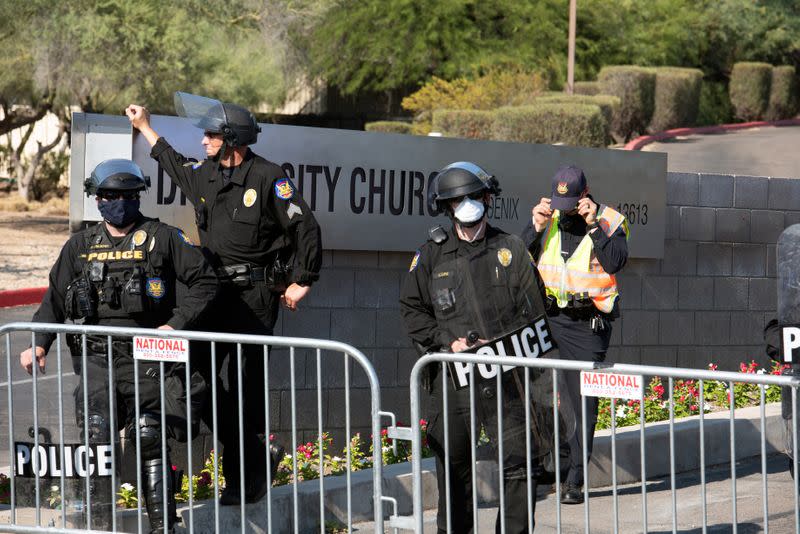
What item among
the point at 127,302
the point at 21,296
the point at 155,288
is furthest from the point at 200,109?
the point at 21,296

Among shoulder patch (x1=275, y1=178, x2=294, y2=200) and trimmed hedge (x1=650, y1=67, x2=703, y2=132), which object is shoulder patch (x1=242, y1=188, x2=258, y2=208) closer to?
shoulder patch (x1=275, y1=178, x2=294, y2=200)

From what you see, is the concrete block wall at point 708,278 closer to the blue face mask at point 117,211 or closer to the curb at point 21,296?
the blue face mask at point 117,211

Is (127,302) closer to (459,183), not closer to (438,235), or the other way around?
(438,235)

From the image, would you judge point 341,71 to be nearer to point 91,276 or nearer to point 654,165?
point 654,165

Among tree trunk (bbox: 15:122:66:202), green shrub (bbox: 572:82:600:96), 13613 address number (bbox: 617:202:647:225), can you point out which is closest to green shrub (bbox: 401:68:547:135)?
green shrub (bbox: 572:82:600:96)

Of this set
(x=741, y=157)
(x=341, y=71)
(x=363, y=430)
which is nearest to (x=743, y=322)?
(x=363, y=430)

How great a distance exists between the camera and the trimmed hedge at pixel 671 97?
118 ft

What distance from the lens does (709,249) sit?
31.9 ft

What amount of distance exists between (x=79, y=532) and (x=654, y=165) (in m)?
5.22

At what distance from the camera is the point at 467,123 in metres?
26.5

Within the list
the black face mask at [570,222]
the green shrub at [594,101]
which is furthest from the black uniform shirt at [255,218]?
the green shrub at [594,101]

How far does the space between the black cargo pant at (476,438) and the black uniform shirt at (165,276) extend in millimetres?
1170

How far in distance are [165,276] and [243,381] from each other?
0.63 m

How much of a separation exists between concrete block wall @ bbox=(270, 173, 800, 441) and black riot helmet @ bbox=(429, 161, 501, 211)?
2162mm
